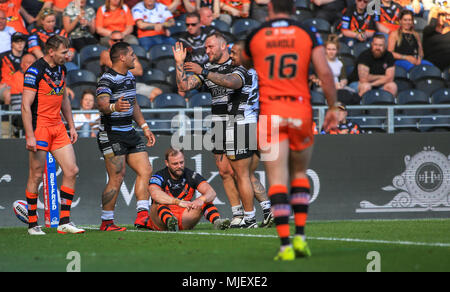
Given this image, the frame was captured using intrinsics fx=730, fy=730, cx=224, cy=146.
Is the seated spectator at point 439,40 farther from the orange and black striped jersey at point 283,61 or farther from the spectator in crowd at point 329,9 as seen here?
the orange and black striped jersey at point 283,61

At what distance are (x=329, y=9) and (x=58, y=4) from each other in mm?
6109

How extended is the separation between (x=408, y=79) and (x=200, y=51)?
436 centimetres

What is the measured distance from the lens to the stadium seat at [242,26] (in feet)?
50.6

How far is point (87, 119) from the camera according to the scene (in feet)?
41.0

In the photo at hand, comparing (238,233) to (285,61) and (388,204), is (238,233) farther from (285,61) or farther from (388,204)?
(388,204)

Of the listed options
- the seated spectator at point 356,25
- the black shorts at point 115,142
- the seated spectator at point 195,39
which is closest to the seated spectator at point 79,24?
the seated spectator at point 195,39

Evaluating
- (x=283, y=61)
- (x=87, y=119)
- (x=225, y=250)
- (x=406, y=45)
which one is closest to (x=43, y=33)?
(x=87, y=119)

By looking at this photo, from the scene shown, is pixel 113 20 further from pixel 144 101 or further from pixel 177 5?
pixel 144 101

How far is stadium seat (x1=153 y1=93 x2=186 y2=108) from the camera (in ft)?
43.1

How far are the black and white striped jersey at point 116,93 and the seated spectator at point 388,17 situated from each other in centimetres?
835

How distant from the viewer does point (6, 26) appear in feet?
47.1
